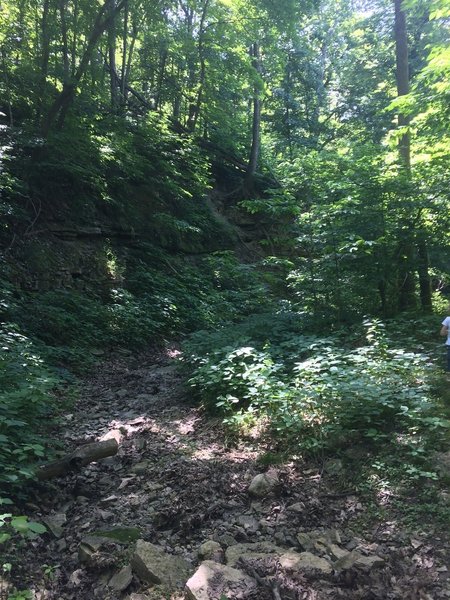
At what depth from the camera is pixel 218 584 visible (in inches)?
102

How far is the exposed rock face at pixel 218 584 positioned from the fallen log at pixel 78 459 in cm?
198

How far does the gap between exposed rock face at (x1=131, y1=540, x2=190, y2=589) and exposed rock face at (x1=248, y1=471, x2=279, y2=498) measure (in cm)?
98

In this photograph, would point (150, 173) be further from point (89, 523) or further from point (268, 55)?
point (89, 523)

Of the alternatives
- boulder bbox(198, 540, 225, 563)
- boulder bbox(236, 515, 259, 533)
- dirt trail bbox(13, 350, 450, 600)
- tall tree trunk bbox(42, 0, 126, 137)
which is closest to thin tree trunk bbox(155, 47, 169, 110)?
tall tree trunk bbox(42, 0, 126, 137)

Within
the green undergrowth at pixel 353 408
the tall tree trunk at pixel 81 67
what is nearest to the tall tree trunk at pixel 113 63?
the tall tree trunk at pixel 81 67

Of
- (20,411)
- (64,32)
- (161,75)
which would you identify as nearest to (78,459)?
(20,411)

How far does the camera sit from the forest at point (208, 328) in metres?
3.05

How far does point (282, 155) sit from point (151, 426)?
20843mm

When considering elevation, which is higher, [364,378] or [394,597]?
[364,378]

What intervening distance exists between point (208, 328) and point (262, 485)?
26.9 ft

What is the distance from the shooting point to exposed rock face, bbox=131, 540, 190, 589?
2723 millimetres

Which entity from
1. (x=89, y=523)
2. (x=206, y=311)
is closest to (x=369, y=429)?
(x=89, y=523)

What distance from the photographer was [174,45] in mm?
15406

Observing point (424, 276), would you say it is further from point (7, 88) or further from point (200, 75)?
point (200, 75)
